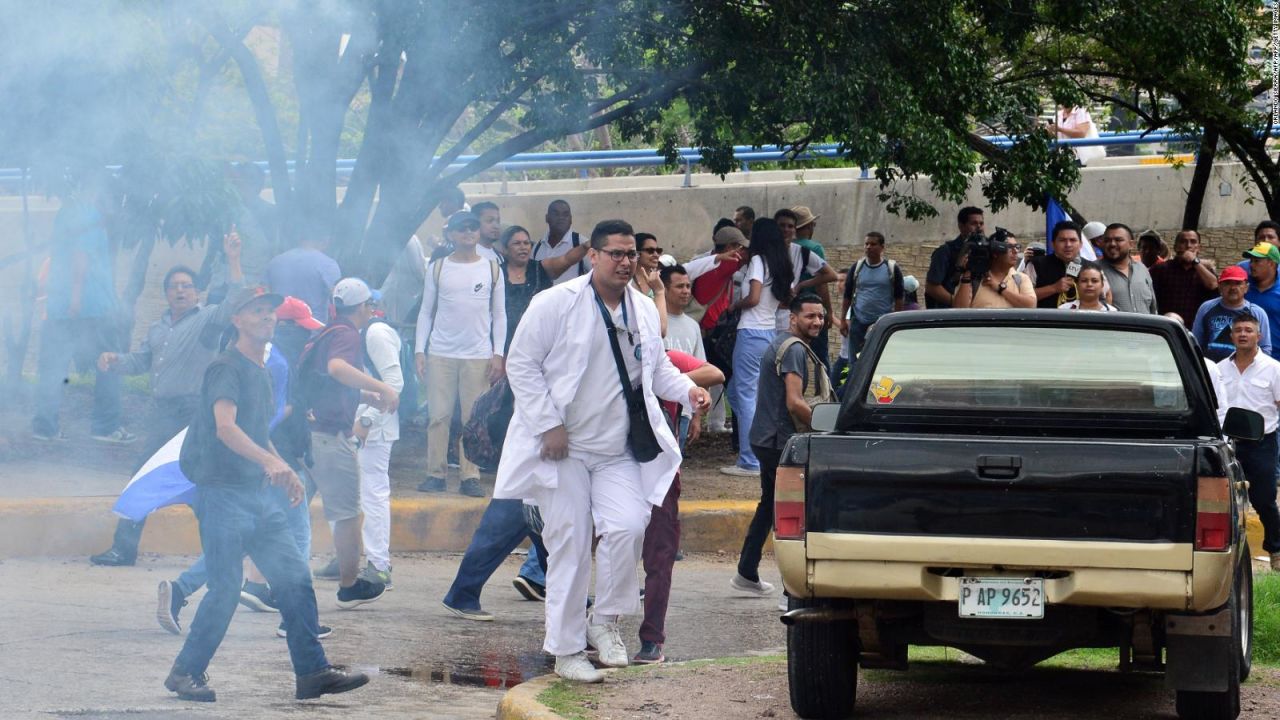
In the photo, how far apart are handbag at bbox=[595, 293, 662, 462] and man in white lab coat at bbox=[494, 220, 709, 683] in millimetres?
10

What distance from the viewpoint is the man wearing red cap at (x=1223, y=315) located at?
1057 cm

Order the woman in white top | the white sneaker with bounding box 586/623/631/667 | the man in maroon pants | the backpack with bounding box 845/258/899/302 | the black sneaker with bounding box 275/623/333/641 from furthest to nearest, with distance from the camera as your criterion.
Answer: the backpack with bounding box 845/258/899/302 < the woman in white top < the black sneaker with bounding box 275/623/333/641 < the man in maroon pants < the white sneaker with bounding box 586/623/631/667

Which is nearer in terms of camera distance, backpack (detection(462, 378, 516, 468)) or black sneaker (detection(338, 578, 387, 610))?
black sneaker (detection(338, 578, 387, 610))

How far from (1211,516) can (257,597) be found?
174 inches

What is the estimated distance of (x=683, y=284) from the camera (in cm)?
1088

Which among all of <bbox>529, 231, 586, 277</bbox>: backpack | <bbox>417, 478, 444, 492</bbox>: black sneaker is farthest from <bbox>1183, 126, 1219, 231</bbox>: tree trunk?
<bbox>417, 478, 444, 492</bbox>: black sneaker

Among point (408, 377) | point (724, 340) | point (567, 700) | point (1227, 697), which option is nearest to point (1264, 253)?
point (724, 340)

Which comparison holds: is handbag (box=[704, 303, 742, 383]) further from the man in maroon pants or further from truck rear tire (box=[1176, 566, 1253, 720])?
truck rear tire (box=[1176, 566, 1253, 720])

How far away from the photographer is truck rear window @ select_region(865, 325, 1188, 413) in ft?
19.8

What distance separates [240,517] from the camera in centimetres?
638

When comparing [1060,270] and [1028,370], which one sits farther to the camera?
[1060,270]

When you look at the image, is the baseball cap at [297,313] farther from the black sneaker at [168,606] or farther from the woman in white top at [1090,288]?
the woman in white top at [1090,288]

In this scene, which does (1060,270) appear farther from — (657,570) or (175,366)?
(175,366)

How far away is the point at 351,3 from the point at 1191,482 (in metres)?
6.75
